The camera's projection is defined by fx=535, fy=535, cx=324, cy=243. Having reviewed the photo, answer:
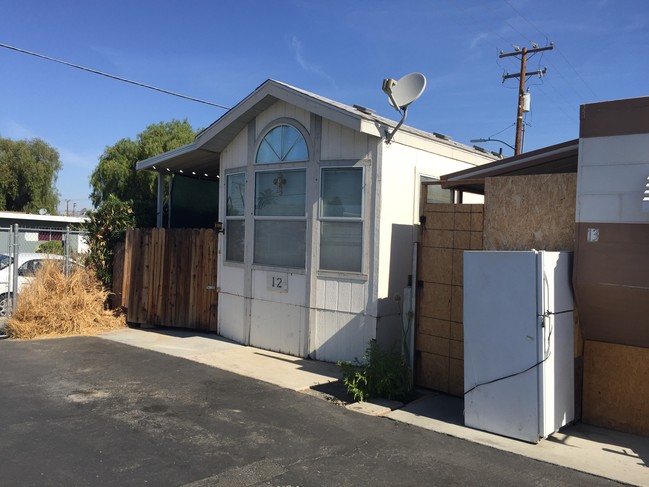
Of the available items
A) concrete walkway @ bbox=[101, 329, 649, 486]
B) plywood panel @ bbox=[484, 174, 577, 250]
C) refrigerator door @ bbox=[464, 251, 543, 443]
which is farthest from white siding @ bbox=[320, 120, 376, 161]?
concrete walkway @ bbox=[101, 329, 649, 486]

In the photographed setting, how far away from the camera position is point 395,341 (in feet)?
25.4

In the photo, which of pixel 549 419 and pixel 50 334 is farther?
pixel 50 334

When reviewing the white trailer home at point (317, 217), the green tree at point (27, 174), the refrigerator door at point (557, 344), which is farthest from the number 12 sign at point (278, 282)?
the green tree at point (27, 174)

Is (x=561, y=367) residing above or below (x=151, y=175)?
below

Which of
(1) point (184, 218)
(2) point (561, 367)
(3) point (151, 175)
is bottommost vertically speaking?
(2) point (561, 367)

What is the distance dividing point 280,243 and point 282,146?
157cm

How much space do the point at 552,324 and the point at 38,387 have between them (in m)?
5.83

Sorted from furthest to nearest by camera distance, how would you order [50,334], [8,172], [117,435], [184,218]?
[8,172] → [184,218] → [50,334] → [117,435]

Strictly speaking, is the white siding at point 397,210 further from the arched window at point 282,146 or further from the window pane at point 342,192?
the arched window at point 282,146

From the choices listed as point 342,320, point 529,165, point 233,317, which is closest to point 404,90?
point 529,165

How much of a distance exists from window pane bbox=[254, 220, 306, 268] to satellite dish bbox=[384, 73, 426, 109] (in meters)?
2.32

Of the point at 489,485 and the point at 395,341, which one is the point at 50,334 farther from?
the point at 489,485

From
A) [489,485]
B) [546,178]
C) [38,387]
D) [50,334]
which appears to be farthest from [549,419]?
[50,334]

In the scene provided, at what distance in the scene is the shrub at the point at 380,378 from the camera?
630cm
